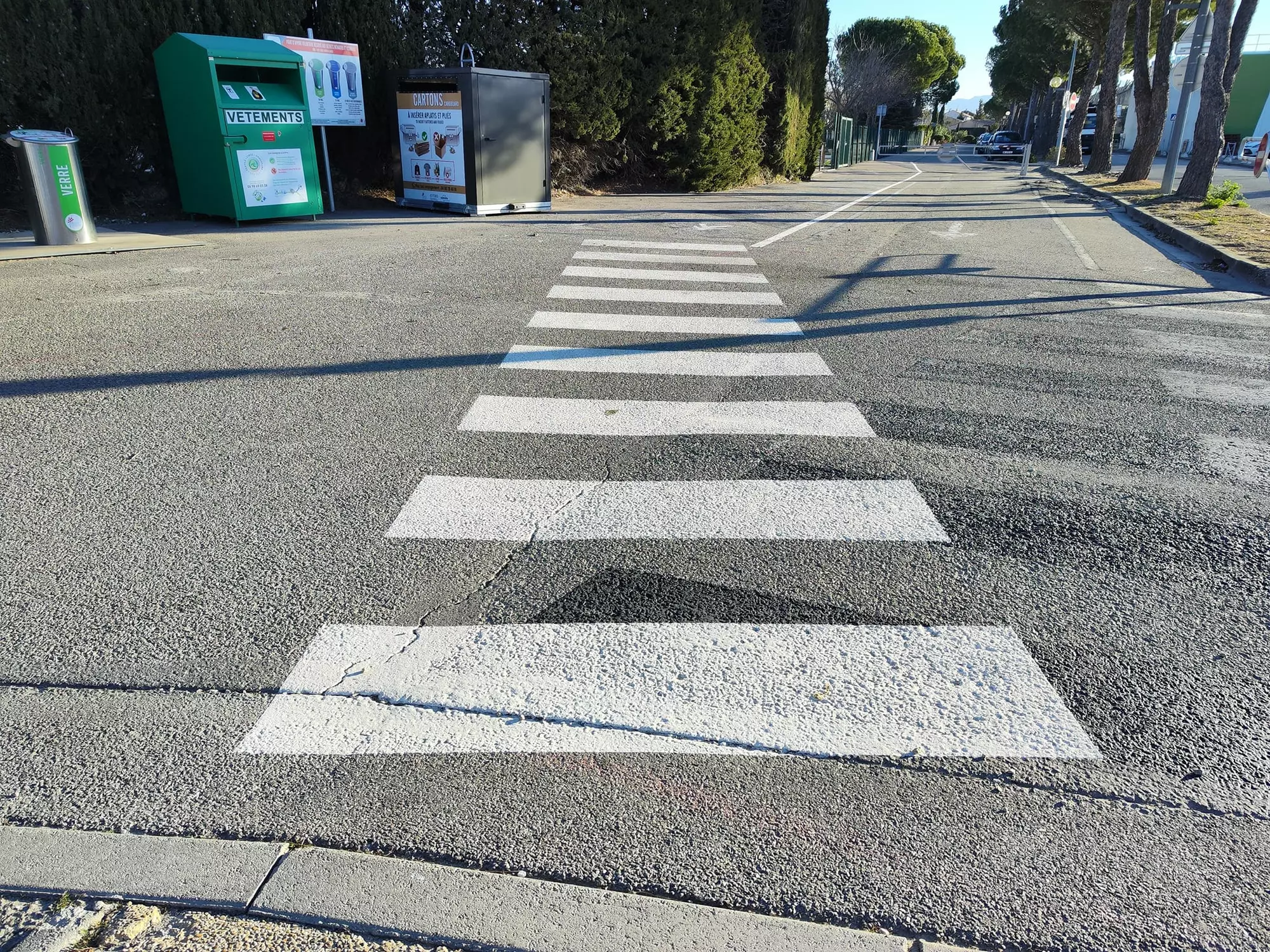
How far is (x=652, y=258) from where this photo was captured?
35.6ft

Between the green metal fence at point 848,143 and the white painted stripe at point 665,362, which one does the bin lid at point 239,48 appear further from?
the green metal fence at point 848,143

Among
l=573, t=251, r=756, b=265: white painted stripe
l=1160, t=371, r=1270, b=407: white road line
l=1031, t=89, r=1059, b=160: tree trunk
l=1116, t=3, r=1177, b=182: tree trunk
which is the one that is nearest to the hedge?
l=573, t=251, r=756, b=265: white painted stripe

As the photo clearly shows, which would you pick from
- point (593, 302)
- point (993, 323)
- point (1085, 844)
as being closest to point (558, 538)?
point (1085, 844)

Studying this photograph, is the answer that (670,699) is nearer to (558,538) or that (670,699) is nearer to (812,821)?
(812,821)

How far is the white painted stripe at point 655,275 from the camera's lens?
9508 mm

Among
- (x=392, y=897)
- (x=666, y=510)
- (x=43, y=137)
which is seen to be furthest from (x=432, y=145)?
(x=392, y=897)

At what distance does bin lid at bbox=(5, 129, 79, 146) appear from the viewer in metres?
9.32

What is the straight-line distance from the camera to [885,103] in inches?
2776

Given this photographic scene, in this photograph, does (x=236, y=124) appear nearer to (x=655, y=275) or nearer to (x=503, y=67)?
(x=655, y=275)

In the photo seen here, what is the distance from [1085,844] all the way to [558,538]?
7.27 ft

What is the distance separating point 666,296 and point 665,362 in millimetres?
2407

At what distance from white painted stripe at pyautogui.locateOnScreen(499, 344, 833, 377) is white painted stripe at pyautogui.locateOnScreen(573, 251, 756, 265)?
4.11 m

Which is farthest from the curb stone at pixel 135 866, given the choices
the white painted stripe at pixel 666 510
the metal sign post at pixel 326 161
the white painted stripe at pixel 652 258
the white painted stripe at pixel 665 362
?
the metal sign post at pixel 326 161

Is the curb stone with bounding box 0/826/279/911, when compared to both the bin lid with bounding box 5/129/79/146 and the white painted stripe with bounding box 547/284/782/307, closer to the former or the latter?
the white painted stripe with bounding box 547/284/782/307
